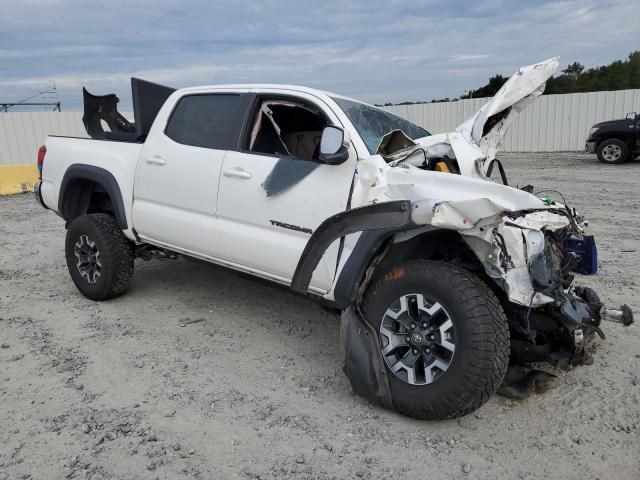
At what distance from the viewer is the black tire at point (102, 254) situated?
468 centimetres

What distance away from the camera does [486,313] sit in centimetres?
277

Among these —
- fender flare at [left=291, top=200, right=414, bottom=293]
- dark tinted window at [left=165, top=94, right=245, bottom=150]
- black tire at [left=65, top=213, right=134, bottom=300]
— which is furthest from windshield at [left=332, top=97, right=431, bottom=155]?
black tire at [left=65, top=213, right=134, bottom=300]

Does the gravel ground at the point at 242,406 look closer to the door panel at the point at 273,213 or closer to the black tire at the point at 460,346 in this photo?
the black tire at the point at 460,346

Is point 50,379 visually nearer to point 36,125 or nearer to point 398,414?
Result: point 398,414

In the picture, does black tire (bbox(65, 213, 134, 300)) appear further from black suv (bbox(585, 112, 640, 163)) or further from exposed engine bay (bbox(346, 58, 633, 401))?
black suv (bbox(585, 112, 640, 163))

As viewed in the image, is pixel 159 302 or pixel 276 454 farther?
pixel 159 302

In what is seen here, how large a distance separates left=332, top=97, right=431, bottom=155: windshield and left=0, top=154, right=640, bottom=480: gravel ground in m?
1.59

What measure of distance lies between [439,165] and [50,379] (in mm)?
2944

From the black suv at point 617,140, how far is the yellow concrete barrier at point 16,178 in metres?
14.7

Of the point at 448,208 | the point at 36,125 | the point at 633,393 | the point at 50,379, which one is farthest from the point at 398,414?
the point at 36,125

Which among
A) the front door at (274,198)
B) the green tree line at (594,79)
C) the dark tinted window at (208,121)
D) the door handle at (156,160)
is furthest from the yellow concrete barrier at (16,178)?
the green tree line at (594,79)

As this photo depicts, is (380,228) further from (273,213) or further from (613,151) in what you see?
(613,151)

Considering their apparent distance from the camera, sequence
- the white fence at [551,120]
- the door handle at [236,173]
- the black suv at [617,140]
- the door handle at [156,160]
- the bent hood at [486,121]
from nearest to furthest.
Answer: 1. the bent hood at [486,121]
2. the door handle at [236,173]
3. the door handle at [156,160]
4. the black suv at [617,140]
5. the white fence at [551,120]

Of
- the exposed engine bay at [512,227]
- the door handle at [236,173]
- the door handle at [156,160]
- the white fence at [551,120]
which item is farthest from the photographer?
the white fence at [551,120]
